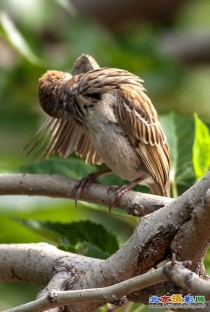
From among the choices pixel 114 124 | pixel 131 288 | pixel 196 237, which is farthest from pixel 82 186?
pixel 131 288

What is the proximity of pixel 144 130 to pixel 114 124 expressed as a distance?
11 centimetres

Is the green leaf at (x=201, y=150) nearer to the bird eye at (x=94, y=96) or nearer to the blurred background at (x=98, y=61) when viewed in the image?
the blurred background at (x=98, y=61)

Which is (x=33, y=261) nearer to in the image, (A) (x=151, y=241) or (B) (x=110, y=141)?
(A) (x=151, y=241)

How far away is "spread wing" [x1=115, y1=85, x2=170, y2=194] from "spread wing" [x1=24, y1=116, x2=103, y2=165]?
19 centimetres

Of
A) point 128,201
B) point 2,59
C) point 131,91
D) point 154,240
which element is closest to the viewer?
point 154,240

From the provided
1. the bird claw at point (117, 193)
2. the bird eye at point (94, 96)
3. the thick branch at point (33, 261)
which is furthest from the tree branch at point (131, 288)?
the bird eye at point (94, 96)

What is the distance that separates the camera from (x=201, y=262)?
7.93 ft

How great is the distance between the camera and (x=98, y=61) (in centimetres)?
556

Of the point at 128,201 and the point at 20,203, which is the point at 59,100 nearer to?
the point at 128,201

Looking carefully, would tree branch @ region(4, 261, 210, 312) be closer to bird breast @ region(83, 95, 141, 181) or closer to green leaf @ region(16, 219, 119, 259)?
green leaf @ region(16, 219, 119, 259)

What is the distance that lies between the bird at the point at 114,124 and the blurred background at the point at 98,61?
0.24 feet

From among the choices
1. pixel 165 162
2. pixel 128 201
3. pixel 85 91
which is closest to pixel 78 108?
pixel 85 91

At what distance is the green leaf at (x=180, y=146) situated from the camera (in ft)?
10.9

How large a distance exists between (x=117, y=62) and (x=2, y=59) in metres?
1.12
